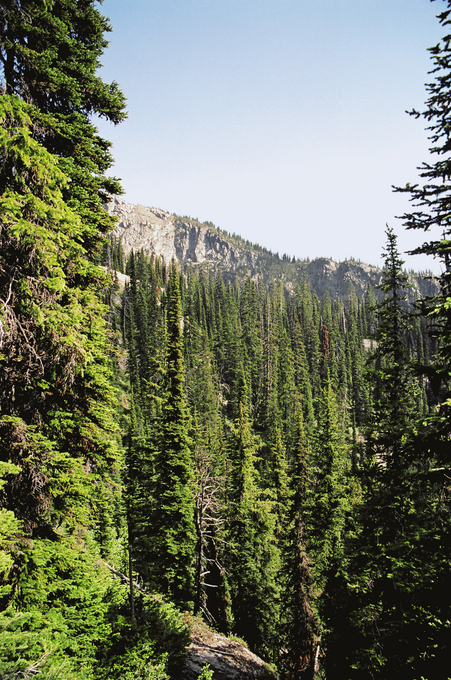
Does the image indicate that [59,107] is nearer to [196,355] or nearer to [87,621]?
[87,621]

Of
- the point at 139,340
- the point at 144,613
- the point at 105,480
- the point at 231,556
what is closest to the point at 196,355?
the point at 139,340

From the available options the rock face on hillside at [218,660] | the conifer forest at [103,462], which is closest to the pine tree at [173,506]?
the conifer forest at [103,462]

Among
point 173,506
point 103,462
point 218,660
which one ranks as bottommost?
point 218,660

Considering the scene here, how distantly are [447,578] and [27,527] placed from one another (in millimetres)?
7684

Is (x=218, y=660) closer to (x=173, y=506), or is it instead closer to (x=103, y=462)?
(x=173, y=506)

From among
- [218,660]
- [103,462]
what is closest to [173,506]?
[218,660]

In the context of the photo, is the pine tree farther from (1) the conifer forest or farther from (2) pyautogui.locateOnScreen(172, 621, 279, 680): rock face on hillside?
(2) pyautogui.locateOnScreen(172, 621, 279, 680): rock face on hillside

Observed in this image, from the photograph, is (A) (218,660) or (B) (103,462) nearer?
(B) (103,462)

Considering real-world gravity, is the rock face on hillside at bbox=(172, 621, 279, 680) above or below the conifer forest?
below

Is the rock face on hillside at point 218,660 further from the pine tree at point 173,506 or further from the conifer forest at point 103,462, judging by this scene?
the pine tree at point 173,506

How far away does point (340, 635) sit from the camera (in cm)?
1264

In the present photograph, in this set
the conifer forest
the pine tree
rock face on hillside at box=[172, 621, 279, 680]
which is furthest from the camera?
the pine tree

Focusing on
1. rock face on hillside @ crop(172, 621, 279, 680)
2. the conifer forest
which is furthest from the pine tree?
rock face on hillside @ crop(172, 621, 279, 680)

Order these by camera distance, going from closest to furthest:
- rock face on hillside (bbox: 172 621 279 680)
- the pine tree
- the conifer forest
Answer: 1. the conifer forest
2. rock face on hillside (bbox: 172 621 279 680)
3. the pine tree
